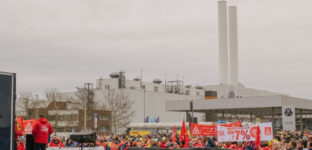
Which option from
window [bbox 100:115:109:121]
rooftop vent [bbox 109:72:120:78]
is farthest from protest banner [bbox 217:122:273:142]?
rooftop vent [bbox 109:72:120:78]

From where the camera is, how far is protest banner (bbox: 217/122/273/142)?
57.0ft

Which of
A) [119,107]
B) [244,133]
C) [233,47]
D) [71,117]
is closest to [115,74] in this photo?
[119,107]

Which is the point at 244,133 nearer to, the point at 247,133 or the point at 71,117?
the point at 247,133

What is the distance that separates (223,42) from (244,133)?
10233 centimetres

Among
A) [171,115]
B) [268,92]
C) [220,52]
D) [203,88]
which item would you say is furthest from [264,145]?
[268,92]

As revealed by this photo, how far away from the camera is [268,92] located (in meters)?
145

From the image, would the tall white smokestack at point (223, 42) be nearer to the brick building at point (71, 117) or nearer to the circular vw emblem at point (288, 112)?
the brick building at point (71, 117)

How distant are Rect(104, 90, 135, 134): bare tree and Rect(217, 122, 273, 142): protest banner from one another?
6178 cm

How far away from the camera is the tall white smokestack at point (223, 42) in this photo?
118188mm

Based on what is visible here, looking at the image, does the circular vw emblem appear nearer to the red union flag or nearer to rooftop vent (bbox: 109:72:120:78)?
the red union flag

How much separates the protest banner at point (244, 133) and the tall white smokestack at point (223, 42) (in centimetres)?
9972

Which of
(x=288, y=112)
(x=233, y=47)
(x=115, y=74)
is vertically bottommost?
(x=288, y=112)

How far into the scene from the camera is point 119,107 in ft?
280

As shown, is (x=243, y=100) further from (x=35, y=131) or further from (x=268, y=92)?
(x=268, y=92)
